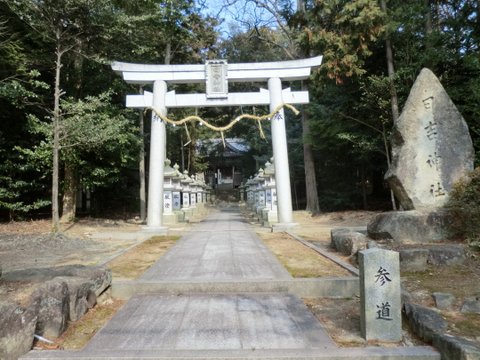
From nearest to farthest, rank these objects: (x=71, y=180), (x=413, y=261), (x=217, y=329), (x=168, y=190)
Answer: (x=217, y=329) → (x=413, y=261) → (x=71, y=180) → (x=168, y=190)

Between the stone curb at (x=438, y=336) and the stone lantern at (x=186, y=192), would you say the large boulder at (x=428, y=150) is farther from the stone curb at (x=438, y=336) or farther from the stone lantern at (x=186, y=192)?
the stone lantern at (x=186, y=192)

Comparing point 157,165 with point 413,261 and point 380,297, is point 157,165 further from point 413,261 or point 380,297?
point 380,297

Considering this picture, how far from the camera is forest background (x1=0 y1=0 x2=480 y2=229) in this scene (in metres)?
12.2

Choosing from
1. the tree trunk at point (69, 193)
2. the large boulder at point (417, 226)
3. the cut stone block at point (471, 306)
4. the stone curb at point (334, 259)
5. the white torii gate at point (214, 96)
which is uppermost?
the white torii gate at point (214, 96)

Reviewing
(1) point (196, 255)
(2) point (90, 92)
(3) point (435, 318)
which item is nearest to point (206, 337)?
(3) point (435, 318)

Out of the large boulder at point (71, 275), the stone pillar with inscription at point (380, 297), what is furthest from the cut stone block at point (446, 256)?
the large boulder at point (71, 275)

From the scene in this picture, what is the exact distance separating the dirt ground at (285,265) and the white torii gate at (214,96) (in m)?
1.62

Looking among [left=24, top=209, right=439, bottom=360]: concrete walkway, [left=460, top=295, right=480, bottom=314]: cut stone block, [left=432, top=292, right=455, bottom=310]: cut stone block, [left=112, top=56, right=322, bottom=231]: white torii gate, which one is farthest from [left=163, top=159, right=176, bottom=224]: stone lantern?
[left=460, top=295, right=480, bottom=314]: cut stone block

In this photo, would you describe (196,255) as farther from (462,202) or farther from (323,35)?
(323,35)

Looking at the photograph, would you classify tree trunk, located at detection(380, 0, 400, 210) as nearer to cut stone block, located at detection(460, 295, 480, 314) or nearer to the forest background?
the forest background

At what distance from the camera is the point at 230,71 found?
12.3 m

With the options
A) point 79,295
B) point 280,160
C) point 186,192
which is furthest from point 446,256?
point 186,192

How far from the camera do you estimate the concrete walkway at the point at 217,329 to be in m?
3.24

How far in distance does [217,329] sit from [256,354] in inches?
25.6
